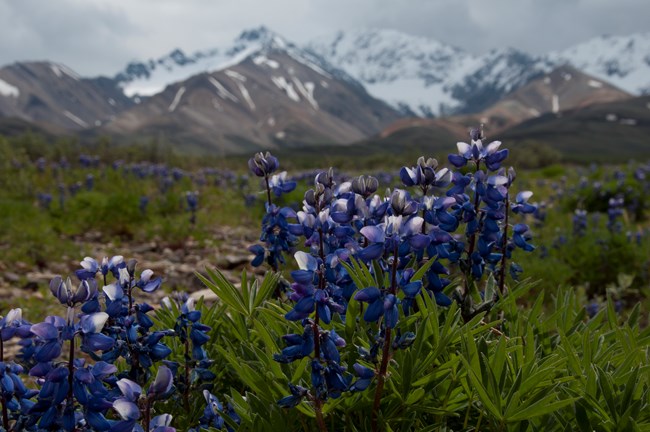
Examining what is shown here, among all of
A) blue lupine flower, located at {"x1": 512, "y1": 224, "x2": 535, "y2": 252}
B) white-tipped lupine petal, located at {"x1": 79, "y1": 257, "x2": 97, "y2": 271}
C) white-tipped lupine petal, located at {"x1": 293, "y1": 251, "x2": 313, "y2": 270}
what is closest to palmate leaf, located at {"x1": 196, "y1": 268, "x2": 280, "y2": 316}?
white-tipped lupine petal, located at {"x1": 79, "y1": 257, "x2": 97, "y2": 271}

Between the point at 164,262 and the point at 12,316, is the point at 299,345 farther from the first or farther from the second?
the point at 164,262

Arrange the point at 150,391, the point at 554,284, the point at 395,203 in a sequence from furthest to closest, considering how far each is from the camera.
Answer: the point at 554,284 < the point at 395,203 < the point at 150,391

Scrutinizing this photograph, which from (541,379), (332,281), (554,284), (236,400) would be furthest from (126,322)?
(554,284)

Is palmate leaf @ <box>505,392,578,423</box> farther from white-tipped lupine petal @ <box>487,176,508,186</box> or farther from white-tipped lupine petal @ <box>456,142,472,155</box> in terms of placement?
white-tipped lupine petal @ <box>456,142,472,155</box>

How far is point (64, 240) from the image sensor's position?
26.2ft

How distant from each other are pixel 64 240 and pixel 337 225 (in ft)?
22.7

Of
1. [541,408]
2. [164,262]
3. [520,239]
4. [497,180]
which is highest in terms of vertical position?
[497,180]

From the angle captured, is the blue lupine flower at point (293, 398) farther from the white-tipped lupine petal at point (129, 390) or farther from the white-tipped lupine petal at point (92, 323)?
the white-tipped lupine petal at point (92, 323)

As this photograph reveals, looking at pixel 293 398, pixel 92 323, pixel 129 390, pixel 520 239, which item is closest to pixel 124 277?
pixel 92 323

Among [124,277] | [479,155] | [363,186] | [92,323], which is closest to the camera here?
[92,323]

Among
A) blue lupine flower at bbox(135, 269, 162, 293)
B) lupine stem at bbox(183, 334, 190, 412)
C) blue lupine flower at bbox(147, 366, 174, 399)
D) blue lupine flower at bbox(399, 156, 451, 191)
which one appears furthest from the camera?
lupine stem at bbox(183, 334, 190, 412)

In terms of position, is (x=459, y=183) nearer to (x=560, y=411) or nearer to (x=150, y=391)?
(x=560, y=411)

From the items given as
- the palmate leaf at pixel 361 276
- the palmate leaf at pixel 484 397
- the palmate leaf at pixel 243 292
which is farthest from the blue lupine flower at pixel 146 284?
the palmate leaf at pixel 484 397

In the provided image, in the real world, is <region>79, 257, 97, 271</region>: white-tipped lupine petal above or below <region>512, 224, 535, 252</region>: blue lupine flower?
below
